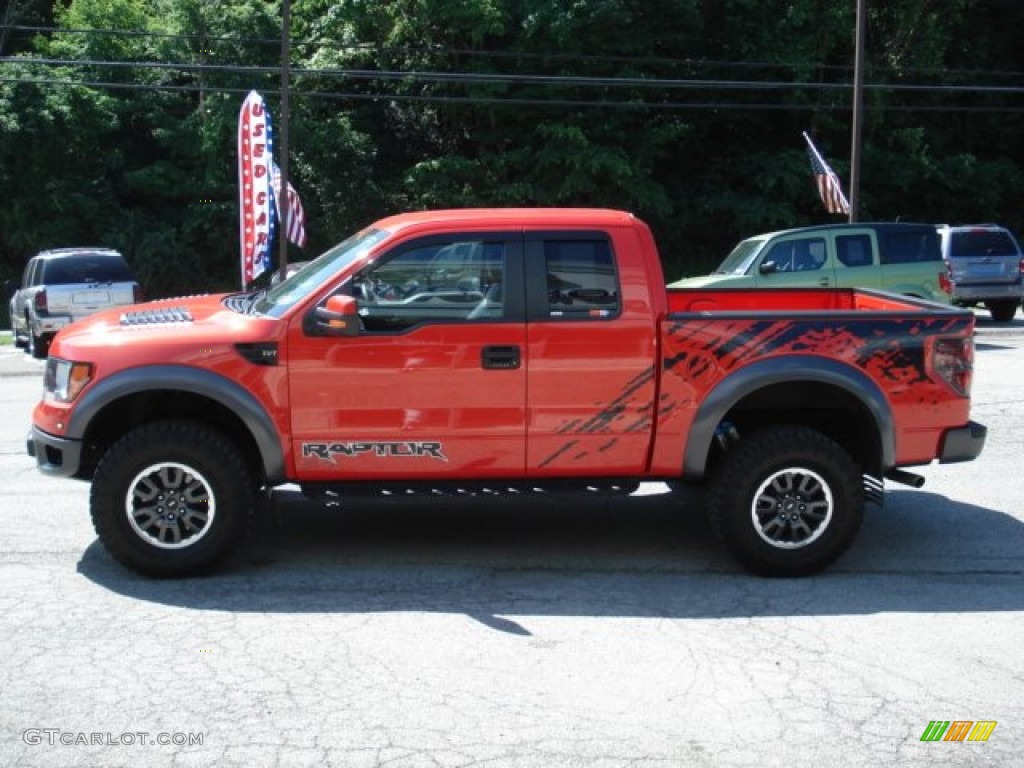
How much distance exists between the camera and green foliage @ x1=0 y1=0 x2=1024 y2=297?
32219 mm

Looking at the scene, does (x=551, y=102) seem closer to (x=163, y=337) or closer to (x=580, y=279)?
(x=580, y=279)

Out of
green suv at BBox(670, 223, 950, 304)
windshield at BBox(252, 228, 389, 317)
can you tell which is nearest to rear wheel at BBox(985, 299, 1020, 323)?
green suv at BBox(670, 223, 950, 304)

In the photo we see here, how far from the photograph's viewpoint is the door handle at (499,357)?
595cm

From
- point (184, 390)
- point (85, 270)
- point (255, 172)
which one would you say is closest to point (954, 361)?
point (184, 390)

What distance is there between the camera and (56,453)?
6043 millimetres

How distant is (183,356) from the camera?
19.2ft

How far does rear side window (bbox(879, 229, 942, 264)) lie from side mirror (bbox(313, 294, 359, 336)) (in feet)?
43.3

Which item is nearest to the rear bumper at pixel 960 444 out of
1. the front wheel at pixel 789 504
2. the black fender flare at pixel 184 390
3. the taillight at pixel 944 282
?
the front wheel at pixel 789 504

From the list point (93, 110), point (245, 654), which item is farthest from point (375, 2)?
point (245, 654)

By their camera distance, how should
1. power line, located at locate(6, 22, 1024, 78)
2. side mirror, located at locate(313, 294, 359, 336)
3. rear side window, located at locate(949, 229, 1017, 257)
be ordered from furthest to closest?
power line, located at locate(6, 22, 1024, 78)
rear side window, located at locate(949, 229, 1017, 257)
side mirror, located at locate(313, 294, 359, 336)

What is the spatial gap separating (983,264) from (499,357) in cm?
1846

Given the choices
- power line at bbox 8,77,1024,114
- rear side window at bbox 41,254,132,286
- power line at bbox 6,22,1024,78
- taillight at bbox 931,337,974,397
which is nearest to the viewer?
taillight at bbox 931,337,974,397

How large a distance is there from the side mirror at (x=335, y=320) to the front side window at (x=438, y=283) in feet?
0.62

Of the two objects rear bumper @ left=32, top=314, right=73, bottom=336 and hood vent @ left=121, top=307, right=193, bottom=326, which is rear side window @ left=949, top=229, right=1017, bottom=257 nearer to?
rear bumper @ left=32, top=314, right=73, bottom=336
